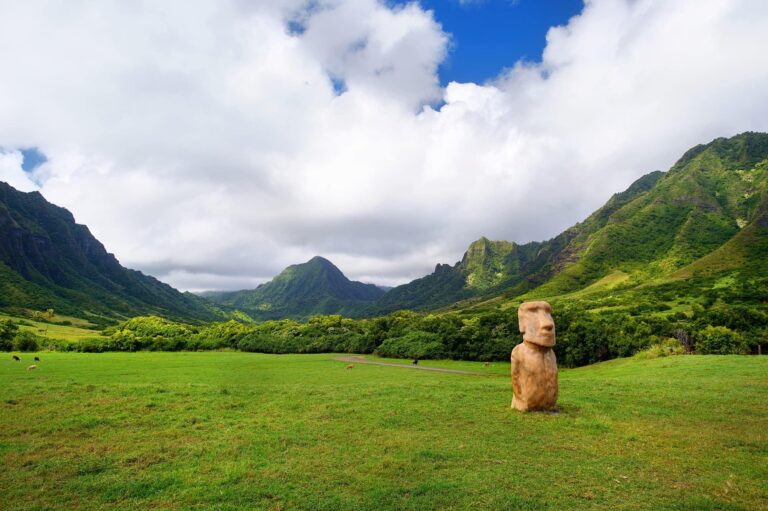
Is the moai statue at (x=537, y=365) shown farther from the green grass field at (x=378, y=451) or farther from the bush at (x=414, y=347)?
the bush at (x=414, y=347)

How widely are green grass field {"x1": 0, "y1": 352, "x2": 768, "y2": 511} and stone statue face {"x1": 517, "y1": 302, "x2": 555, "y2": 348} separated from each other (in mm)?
3415

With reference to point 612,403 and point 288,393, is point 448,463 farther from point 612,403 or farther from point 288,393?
point 288,393

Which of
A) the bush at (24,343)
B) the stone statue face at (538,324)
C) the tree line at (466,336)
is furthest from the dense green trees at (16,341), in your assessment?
the stone statue face at (538,324)

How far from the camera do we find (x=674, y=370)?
33.6m

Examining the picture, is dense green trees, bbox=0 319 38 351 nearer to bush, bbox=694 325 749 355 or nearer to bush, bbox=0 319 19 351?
bush, bbox=0 319 19 351

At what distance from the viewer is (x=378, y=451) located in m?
14.0

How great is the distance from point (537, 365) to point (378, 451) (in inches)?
363

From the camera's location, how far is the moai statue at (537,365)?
19203 mm

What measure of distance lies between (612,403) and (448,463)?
1357cm

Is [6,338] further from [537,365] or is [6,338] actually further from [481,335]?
[537,365]

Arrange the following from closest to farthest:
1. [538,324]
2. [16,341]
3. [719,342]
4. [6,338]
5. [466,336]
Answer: [538,324] < [719,342] < [466,336] < [16,341] < [6,338]

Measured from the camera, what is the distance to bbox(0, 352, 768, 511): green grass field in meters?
10.3

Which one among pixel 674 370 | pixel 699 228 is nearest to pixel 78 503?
pixel 674 370

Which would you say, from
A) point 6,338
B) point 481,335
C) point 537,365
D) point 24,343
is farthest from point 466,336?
point 6,338
